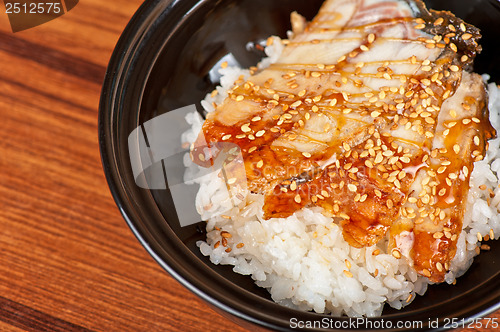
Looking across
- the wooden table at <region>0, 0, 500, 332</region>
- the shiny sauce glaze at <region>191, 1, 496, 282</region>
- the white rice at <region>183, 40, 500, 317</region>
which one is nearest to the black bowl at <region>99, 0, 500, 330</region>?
the white rice at <region>183, 40, 500, 317</region>

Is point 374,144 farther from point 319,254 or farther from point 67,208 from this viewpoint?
point 67,208

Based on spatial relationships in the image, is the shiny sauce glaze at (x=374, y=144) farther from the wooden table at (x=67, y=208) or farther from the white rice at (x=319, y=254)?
the wooden table at (x=67, y=208)

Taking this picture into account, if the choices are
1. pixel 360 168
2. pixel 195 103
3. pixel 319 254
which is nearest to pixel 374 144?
pixel 360 168

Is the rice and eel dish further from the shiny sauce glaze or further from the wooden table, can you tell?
the wooden table

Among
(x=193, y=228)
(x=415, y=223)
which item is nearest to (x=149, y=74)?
(x=193, y=228)

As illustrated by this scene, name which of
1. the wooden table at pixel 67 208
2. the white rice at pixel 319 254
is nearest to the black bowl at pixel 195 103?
the white rice at pixel 319 254
